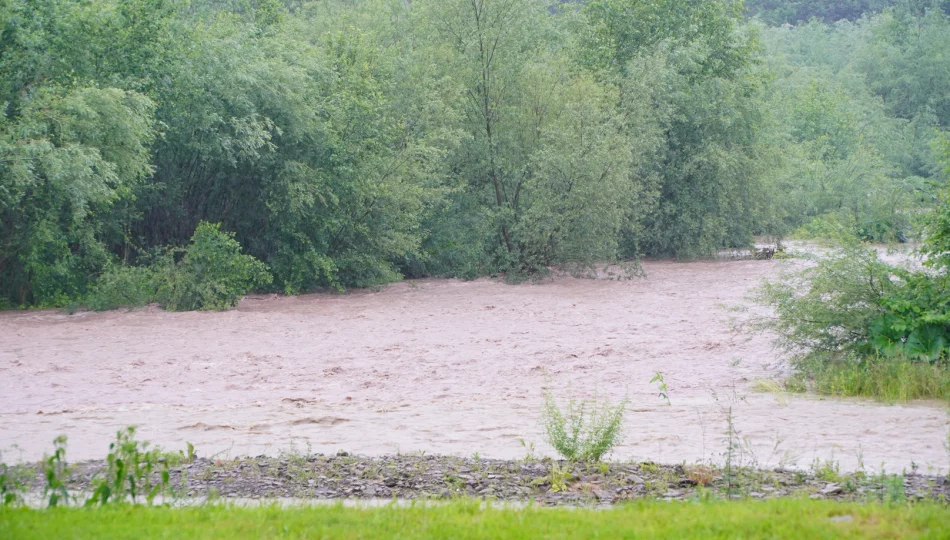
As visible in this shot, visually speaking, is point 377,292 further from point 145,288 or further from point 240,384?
point 240,384

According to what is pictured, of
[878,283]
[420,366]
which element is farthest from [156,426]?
[878,283]

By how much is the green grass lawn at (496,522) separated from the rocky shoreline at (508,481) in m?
0.76

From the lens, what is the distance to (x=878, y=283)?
13.9m

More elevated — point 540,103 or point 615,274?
point 540,103

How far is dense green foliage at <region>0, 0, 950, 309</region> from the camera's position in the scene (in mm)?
21438

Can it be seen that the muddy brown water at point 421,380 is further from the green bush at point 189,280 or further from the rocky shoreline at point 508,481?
the rocky shoreline at point 508,481

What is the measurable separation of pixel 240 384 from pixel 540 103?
17.4 meters

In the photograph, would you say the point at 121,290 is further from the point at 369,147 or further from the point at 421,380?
the point at 421,380

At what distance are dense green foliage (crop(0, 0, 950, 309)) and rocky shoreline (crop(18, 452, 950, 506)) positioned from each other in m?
7.72

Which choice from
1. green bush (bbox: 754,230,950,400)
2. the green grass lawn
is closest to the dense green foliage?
green bush (bbox: 754,230,950,400)

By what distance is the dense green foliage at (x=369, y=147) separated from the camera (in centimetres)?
2144

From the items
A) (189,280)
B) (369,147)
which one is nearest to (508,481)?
(189,280)

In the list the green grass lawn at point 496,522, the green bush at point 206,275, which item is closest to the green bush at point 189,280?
the green bush at point 206,275

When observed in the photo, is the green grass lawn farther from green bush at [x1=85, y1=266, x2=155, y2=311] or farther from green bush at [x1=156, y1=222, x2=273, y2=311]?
green bush at [x1=85, y1=266, x2=155, y2=311]
